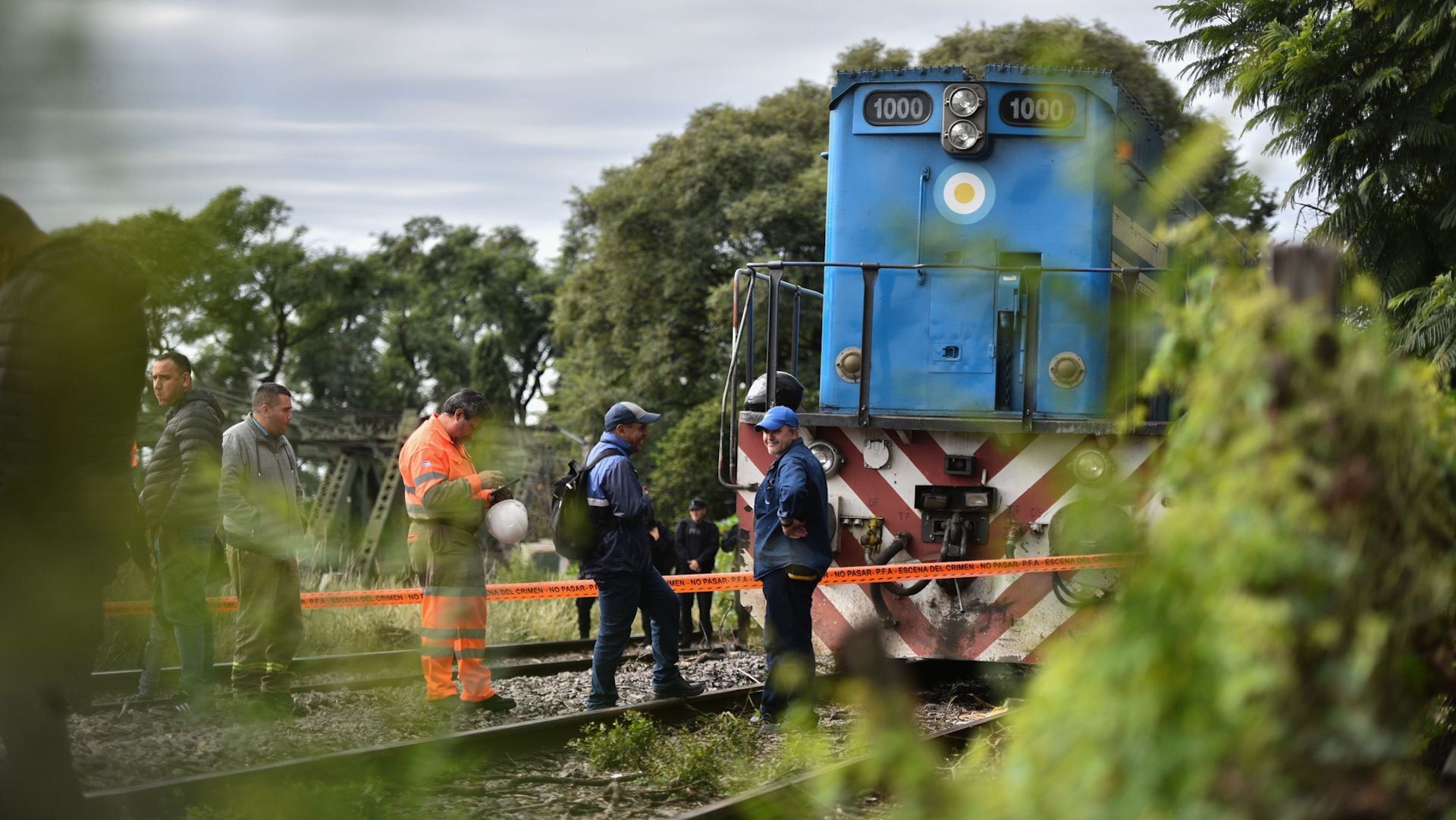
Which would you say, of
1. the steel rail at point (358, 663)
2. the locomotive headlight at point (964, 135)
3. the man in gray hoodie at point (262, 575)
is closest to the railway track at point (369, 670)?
the steel rail at point (358, 663)

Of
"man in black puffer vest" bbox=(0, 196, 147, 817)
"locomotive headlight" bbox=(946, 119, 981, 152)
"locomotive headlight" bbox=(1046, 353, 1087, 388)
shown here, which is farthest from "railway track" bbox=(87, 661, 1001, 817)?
"locomotive headlight" bbox=(946, 119, 981, 152)

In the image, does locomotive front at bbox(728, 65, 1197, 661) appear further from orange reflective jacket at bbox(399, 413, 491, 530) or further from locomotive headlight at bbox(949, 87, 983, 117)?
orange reflective jacket at bbox(399, 413, 491, 530)

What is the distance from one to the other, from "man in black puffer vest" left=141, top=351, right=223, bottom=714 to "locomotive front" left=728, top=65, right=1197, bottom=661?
300 centimetres

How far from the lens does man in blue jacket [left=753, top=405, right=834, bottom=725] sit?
245 inches

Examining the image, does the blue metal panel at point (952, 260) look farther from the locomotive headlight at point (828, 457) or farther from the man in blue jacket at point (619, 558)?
the man in blue jacket at point (619, 558)

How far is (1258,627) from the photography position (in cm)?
118

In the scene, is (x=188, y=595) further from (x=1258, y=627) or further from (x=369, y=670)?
(x=1258, y=627)

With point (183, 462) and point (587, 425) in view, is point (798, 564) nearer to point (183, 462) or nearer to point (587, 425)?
point (183, 462)

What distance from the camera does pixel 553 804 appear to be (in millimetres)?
4762

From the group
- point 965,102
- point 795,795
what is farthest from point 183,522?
point 965,102

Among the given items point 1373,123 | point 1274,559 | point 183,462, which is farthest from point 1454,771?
point 1373,123

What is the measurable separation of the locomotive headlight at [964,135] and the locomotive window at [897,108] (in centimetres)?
30

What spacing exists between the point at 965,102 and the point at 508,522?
3678 millimetres

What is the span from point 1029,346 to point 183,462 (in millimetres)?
4111
